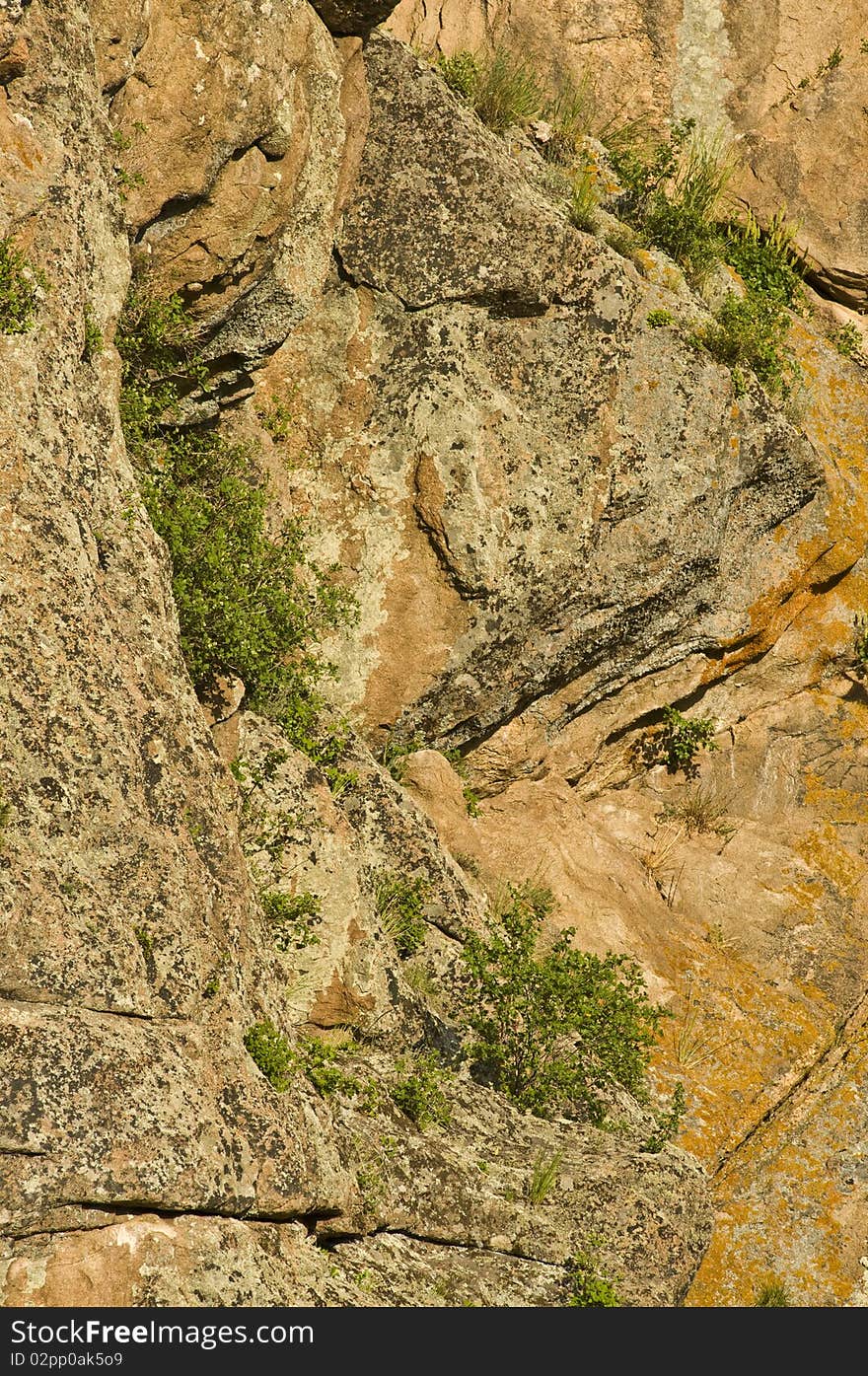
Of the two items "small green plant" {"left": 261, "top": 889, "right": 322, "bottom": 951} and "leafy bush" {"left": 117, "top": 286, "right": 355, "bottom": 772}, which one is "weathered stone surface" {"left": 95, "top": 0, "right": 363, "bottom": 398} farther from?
"small green plant" {"left": 261, "top": 889, "right": 322, "bottom": 951}

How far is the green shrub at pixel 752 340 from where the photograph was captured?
31.5 feet

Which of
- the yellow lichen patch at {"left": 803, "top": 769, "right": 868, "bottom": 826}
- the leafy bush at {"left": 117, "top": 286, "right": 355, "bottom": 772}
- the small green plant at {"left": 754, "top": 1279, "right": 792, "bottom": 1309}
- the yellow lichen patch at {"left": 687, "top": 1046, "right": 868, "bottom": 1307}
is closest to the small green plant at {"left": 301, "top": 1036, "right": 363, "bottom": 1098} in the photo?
the leafy bush at {"left": 117, "top": 286, "right": 355, "bottom": 772}

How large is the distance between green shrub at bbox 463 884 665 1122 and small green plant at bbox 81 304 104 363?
370 cm

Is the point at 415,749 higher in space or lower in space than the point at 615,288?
lower

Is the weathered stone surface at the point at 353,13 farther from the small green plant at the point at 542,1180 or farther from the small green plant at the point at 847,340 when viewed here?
the small green plant at the point at 542,1180

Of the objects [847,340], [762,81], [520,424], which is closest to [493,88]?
[520,424]

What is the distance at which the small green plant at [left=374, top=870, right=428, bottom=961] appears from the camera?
7.70 metres

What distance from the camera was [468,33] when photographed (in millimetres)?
10453

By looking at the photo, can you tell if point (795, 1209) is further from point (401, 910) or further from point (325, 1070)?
point (325, 1070)

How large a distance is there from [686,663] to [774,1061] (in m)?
2.78

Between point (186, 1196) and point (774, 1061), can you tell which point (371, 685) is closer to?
point (774, 1061)

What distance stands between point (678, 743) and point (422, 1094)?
4.15 metres

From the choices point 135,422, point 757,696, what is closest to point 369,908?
point 135,422

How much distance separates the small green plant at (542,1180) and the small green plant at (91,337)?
4.38 m
